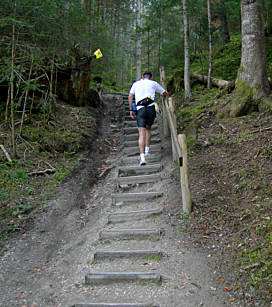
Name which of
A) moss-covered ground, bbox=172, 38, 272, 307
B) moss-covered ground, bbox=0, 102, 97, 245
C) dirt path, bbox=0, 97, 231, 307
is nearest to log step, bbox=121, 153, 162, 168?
dirt path, bbox=0, 97, 231, 307

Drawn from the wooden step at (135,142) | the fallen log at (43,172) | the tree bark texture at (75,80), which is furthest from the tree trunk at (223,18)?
the fallen log at (43,172)

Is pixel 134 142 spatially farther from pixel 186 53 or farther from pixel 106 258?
pixel 106 258

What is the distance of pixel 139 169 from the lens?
7.12 meters

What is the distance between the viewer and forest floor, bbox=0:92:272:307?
12.3 ft

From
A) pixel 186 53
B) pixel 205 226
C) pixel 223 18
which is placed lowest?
pixel 205 226

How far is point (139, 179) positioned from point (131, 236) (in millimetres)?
1991

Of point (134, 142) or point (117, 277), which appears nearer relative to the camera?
point (117, 277)

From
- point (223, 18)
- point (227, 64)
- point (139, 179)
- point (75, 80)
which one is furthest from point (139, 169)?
point (223, 18)

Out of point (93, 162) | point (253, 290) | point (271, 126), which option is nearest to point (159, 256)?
point (253, 290)

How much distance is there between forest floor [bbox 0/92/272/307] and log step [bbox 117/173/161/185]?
0.32m

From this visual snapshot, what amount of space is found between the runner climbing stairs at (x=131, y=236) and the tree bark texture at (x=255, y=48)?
2859 mm

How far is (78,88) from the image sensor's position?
35.7 ft

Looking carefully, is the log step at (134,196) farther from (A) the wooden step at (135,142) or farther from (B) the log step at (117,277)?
(A) the wooden step at (135,142)

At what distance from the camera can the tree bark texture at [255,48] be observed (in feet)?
22.8
